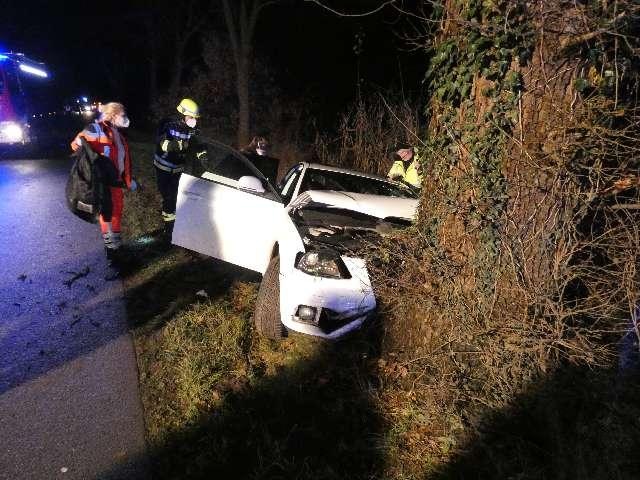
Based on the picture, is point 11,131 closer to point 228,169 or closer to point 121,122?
point 121,122

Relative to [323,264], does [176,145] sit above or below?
above

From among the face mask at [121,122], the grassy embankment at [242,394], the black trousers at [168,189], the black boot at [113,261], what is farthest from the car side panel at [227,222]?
the black trousers at [168,189]

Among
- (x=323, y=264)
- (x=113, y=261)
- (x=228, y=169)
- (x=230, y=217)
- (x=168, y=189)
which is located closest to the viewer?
(x=323, y=264)

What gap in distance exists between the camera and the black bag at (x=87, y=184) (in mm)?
4816

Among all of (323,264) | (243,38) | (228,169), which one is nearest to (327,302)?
(323,264)

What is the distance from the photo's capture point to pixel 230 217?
480 centimetres

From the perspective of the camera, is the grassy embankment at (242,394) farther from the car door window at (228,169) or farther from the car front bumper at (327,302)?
the car door window at (228,169)

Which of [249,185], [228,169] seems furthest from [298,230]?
[228,169]

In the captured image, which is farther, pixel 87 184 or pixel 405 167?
pixel 405 167

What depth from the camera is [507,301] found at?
2.83 meters

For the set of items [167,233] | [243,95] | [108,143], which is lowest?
[167,233]

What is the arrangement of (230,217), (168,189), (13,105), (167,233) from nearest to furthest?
Result: (230,217)
(168,189)
(167,233)
(13,105)

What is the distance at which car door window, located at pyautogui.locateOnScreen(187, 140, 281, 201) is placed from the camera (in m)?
4.84

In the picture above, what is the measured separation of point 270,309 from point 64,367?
61.6 inches
